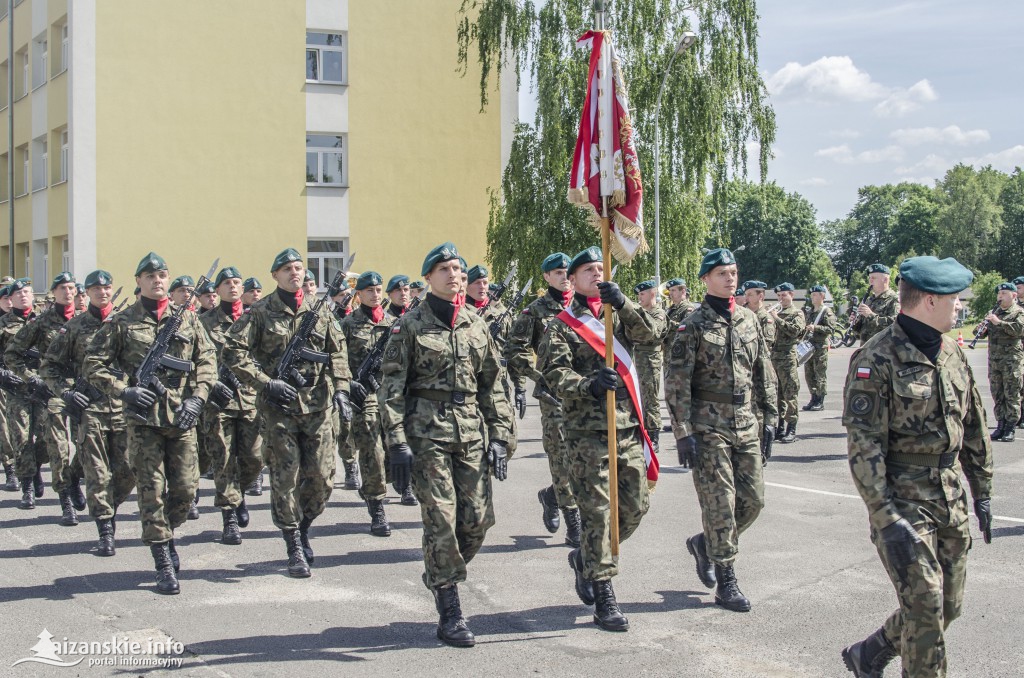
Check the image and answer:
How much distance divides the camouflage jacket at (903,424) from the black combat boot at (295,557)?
4.06m

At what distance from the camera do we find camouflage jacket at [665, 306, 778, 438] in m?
6.14

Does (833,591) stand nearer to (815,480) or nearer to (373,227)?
(815,480)

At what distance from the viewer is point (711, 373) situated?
623 centimetres

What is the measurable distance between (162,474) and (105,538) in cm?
115

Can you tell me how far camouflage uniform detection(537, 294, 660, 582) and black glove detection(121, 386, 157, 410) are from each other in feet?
8.64

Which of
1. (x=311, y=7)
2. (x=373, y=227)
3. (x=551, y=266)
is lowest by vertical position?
(x=551, y=266)

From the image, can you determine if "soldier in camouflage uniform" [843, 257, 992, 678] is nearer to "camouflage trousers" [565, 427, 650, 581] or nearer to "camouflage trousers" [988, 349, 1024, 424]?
"camouflage trousers" [565, 427, 650, 581]

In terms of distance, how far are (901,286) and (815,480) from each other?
646 centimetres

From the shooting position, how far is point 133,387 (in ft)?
22.1

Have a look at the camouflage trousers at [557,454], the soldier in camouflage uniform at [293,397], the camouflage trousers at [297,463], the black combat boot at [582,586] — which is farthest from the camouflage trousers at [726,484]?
the camouflage trousers at [297,463]

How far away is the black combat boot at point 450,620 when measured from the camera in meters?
5.36

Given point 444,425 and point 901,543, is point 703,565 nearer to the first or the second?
point 444,425

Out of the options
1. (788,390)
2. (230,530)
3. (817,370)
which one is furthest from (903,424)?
(817,370)

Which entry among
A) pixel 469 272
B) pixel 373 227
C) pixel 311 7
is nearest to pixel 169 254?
pixel 373 227
